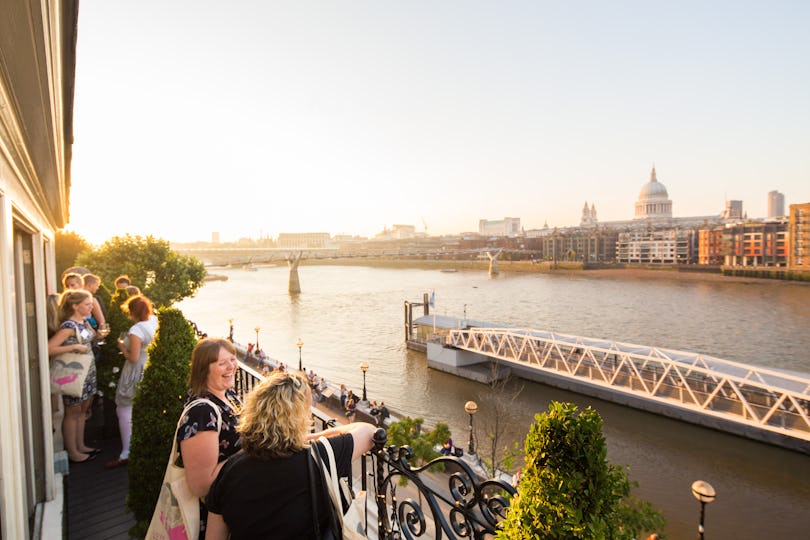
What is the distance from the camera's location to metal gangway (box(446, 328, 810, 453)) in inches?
567

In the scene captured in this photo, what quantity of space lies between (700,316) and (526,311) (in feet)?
47.9

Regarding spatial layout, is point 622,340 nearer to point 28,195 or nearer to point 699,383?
point 699,383

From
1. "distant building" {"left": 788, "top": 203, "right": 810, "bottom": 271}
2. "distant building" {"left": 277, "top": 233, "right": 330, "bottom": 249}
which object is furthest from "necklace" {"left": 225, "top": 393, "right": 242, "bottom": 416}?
"distant building" {"left": 277, "top": 233, "right": 330, "bottom": 249}

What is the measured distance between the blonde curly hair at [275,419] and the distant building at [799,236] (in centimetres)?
7963

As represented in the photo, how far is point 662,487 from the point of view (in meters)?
13.2

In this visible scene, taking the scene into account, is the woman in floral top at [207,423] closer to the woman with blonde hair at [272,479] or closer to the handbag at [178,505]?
the handbag at [178,505]

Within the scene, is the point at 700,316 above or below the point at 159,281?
below

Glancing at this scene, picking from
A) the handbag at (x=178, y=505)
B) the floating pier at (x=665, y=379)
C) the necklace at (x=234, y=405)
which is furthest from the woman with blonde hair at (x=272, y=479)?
the floating pier at (x=665, y=379)

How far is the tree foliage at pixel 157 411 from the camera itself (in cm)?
340

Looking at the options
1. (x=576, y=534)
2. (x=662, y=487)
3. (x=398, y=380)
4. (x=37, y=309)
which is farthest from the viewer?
(x=398, y=380)

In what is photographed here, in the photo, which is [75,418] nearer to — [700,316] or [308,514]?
[308,514]

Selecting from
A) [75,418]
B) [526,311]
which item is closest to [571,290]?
[526,311]

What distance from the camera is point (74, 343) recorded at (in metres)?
4.16

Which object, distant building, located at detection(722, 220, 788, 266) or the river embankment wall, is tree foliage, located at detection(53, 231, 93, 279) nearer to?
the river embankment wall
